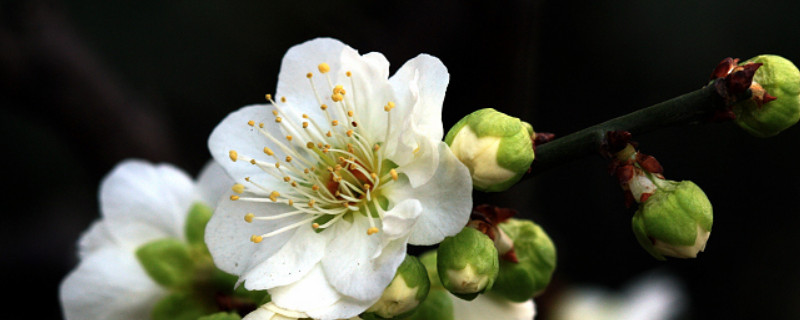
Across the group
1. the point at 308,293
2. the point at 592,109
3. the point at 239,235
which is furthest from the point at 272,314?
the point at 592,109

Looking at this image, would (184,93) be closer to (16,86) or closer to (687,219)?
(16,86)

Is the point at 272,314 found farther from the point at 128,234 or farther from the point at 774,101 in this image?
the point at 774,101

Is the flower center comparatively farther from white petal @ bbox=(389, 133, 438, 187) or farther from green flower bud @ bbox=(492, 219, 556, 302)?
green flower bud @ bbox=(492, 219, 556, 302)

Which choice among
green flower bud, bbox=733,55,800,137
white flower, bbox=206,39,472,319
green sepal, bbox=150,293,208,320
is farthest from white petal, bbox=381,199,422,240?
green sepal, bbox=150,293,208,320

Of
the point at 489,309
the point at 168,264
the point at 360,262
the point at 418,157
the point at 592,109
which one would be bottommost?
the point at 592,109

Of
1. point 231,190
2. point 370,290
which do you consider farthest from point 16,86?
point 370,290

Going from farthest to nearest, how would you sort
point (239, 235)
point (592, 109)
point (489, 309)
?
point (592, 109) < point (489, 309) < point (239, 235)
